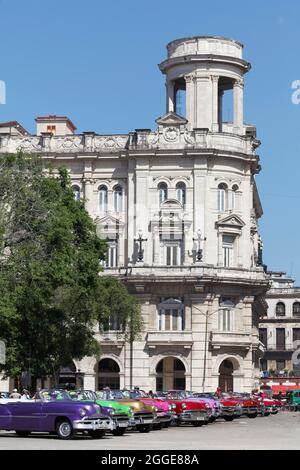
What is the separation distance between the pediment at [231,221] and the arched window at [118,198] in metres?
8.08

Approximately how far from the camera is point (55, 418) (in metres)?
37.5

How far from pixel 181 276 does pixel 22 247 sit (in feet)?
92.5

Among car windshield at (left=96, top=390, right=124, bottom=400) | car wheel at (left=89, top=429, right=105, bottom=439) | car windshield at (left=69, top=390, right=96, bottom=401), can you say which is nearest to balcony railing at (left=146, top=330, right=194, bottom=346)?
car windshield at (left=96, top=390, right=124, bottom=400)

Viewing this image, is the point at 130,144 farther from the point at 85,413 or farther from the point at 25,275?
the point at 85,413

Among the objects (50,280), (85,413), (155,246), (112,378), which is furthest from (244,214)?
(85,413)

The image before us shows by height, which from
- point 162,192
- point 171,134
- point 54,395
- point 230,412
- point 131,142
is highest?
point 171,134

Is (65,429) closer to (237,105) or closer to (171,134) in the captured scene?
(171,134)

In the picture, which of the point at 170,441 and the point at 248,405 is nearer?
the point at 170,441

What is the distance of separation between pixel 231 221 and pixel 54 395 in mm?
49870

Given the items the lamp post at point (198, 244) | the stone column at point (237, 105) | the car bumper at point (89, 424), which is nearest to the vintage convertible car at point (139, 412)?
the car bumper at point (89, 424)

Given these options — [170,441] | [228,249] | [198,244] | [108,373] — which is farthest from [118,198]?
[170,441]

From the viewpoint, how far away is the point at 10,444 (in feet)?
110

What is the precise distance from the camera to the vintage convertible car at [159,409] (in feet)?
154

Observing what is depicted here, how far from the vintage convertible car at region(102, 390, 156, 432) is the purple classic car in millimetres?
5154
